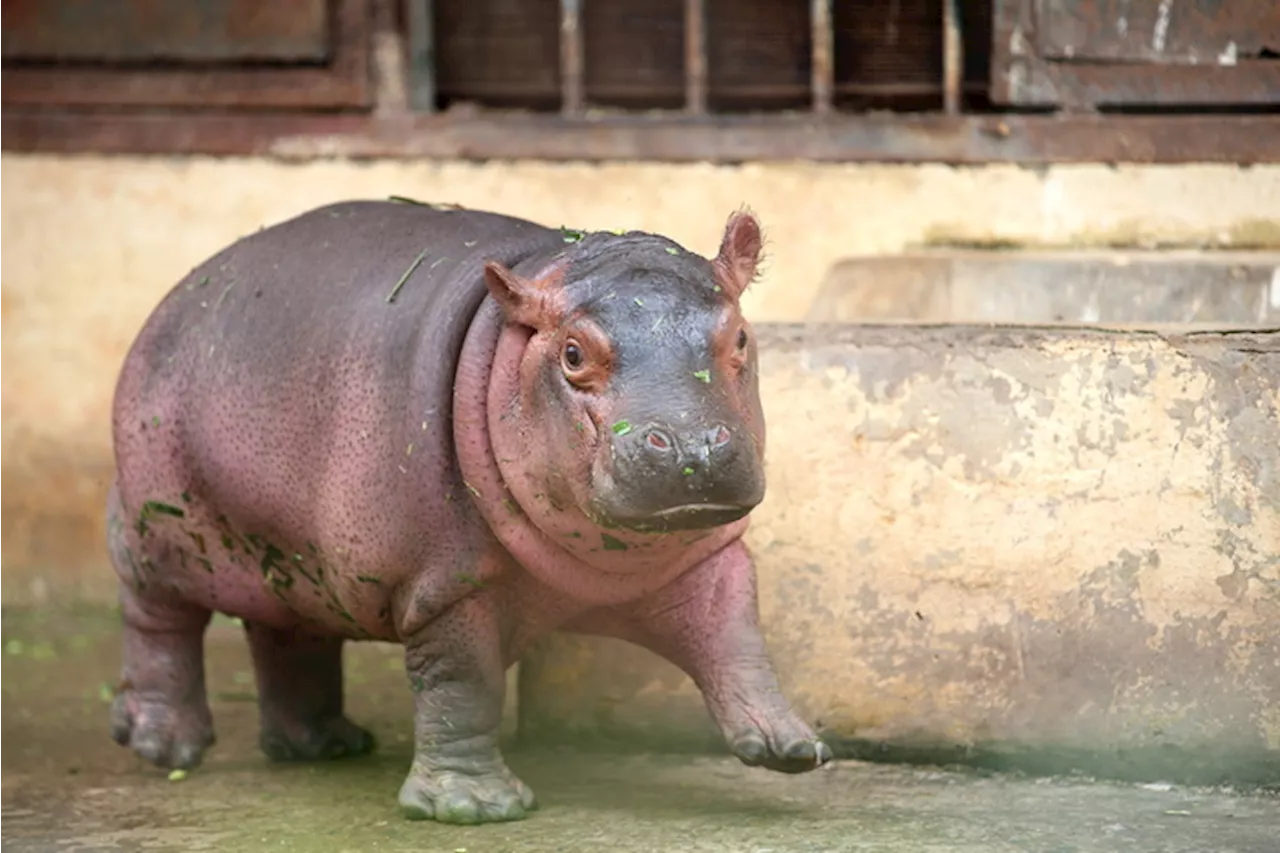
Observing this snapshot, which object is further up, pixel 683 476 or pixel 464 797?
A: pixel 683 476

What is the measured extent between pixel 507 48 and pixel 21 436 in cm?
199

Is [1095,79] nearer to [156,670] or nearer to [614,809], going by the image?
[614,809]

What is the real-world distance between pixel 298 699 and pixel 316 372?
3.33 ft

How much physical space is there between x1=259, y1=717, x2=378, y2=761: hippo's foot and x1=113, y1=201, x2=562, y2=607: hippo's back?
641 millimetres

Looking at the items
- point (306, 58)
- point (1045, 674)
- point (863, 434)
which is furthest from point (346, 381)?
point (306, 58)

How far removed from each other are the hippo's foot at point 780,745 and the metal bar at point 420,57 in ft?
10.4

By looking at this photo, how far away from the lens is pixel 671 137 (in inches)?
280

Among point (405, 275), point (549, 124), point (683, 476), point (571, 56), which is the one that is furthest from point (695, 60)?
point (683, 476)

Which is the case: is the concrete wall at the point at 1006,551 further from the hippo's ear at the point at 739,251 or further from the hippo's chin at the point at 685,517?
the hippo's chin at the point at 685,517

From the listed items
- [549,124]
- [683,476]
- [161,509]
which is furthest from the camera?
[549,124]

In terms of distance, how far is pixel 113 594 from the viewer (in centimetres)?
737

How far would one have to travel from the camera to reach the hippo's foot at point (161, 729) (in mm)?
5512

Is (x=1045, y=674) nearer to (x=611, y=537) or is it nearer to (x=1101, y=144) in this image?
(x=611, y=537)

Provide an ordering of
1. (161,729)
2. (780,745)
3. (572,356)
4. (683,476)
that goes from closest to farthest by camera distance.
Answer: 1. (683,476)
2. (572,356)
3. (780,745)
4. (161,729)
